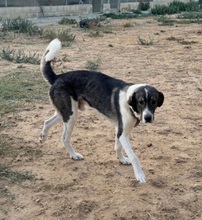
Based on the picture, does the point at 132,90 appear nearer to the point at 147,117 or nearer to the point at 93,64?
the point at 147,117

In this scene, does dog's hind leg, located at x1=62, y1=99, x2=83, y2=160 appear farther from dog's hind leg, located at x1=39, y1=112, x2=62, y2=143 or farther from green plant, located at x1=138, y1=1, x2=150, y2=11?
green plant, located at x1=138, y1=1, x2=150, y2=11

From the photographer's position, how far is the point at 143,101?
4.29 metres

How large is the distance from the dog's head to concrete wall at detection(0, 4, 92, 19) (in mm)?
19225

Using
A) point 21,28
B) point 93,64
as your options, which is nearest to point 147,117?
point 93,64

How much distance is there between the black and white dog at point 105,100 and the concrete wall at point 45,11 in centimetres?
1821

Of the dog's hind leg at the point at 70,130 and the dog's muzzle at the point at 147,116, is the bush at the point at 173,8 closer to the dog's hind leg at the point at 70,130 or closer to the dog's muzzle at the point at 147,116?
the dog's hind leg at the point at 70,130

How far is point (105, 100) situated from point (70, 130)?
61 cm

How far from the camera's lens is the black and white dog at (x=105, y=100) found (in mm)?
4379

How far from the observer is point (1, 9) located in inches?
875

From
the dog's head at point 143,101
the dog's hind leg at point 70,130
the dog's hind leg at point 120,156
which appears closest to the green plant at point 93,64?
the dog's hind leg at point 70,130

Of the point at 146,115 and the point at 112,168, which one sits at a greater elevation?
the point at 146,115

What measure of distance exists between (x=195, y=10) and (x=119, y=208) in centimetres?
3015

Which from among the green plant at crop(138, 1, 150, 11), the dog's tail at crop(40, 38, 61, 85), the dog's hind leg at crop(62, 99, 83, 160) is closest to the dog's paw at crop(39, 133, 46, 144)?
the dog's hind leg at crop(62, 99, 83, 160)

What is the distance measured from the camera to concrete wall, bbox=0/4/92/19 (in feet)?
74.0
